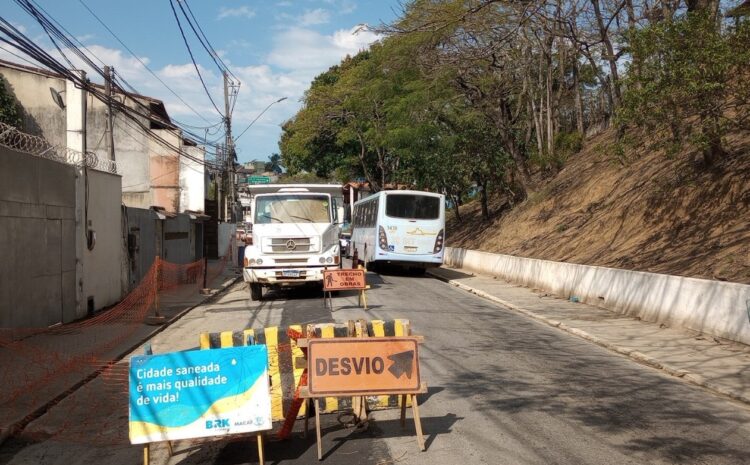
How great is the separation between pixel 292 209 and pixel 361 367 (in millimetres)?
12010

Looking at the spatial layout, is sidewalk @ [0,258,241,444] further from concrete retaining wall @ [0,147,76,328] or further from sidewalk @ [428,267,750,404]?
sidewalk @ [428,267,750,404]

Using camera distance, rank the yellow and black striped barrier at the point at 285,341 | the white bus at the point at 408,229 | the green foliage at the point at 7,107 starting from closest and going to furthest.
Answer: the yellow and black striped barrier at the point at 285,341 < the white bus at the point at 408,229 < the green foliage at the point at 7,107

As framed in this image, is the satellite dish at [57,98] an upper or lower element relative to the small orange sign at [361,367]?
upper

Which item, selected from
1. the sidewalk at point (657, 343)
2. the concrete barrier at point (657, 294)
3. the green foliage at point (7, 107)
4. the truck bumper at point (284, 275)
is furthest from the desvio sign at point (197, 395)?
the green foliage at point (7, 107)

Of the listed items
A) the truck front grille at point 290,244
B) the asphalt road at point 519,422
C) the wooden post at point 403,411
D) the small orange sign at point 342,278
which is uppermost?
the truck front grille at point 290,244

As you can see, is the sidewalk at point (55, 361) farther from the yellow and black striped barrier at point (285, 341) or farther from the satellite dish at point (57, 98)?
the satellite dish at point (57, 98)

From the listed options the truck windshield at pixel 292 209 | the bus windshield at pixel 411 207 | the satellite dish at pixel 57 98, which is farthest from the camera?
the satellite dish at pixel 57 98

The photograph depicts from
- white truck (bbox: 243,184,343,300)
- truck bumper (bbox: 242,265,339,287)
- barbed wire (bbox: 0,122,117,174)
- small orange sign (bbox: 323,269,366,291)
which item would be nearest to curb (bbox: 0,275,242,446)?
truck bumper (bbox: 242,265,339,287)

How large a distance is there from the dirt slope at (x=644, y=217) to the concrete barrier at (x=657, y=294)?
1338 mm

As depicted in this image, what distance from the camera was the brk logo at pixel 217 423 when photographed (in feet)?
17.3

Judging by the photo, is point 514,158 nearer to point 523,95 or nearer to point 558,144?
point 523,95

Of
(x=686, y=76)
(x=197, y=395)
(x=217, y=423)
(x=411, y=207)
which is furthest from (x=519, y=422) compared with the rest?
(x=411, y=207)

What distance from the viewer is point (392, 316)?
13742 millimetres

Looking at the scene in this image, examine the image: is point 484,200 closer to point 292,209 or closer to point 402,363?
point 292,209
